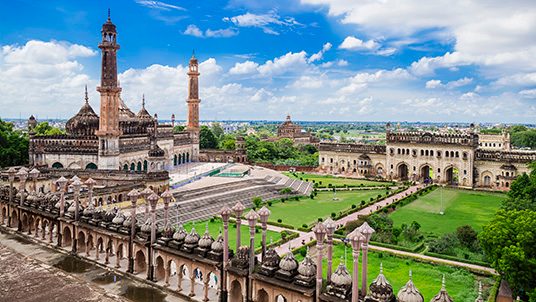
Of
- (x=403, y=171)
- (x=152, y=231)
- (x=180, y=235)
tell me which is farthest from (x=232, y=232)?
(x=403, y=171)

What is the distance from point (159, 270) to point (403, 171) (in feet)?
152

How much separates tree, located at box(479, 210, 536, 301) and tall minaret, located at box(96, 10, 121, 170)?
32.8 meters

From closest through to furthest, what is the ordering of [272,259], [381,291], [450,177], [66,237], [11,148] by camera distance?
[381,291], [272,259], [66,237], [11,148], [450,177]

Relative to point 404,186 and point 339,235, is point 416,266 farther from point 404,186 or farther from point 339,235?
point 404,186

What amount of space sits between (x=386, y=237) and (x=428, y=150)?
102 ft

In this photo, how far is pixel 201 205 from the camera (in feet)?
114

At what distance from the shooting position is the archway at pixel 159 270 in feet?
56.3

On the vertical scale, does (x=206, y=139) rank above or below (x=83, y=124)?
below

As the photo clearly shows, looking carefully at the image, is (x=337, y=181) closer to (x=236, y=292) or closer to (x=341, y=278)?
(x=236, y=292)

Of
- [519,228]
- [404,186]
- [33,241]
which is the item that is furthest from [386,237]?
[404,186]

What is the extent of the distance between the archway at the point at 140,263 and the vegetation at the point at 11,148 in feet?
106

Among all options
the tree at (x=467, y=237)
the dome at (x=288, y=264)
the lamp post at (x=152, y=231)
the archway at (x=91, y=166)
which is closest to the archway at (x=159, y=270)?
the lamp post at (x=152, y=231)

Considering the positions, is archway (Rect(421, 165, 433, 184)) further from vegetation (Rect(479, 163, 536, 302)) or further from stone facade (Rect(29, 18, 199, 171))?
vegetation (Rect(479, 163, 536, 302))

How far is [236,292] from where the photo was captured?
14938mm
